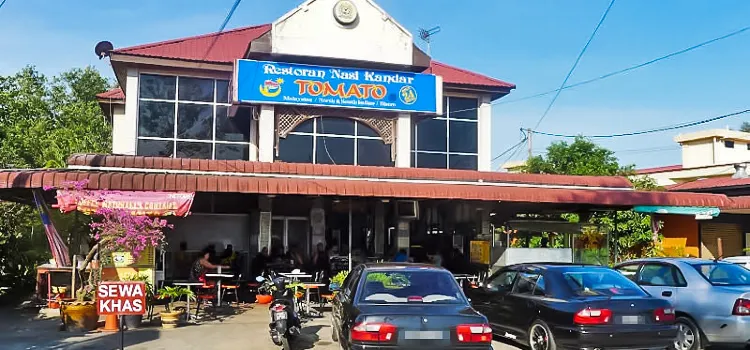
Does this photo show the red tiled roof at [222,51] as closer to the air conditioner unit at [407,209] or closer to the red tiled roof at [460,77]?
the red tiled roof at [460,77]

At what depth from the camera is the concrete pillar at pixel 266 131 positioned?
1931 centimetres

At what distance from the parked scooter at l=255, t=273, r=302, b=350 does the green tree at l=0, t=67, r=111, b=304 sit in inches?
281

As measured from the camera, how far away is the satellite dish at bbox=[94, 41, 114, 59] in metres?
21.9

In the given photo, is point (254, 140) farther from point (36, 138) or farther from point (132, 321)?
point (36, 138)

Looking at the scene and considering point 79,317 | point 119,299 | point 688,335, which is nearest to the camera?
point 119,299

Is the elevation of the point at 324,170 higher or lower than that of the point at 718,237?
higher

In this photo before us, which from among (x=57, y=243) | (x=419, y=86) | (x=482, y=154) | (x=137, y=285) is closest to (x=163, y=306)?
(x=57, y=243)

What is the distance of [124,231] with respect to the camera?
1198 cm

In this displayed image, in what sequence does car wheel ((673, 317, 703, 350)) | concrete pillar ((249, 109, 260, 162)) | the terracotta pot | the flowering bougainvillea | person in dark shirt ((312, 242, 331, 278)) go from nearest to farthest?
car wheel ((673, 317, 703, 350)), the flowering bougainvillea, the terracotta pot, person in dark shirt ((312, 242, 331, 278)), concrete pillar ((249, 109, 260, 162))

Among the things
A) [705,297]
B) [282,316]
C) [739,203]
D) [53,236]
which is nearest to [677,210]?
[739,203]

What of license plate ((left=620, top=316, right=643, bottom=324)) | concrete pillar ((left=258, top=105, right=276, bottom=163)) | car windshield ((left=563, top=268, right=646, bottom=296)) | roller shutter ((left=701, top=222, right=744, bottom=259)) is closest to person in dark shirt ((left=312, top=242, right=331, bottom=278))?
concrete pillar ((left=258, top=105, right=276, bottom=163))

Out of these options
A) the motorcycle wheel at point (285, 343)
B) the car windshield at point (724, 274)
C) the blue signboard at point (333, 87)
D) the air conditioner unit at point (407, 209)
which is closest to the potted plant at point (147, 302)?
the motorcycle wheel at point (285, 343)

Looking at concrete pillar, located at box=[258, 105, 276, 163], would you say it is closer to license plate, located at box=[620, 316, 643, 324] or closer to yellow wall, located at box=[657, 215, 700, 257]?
yellow wall, located at box=[657, 215, 700, 257]

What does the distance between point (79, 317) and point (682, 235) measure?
1621 cm
